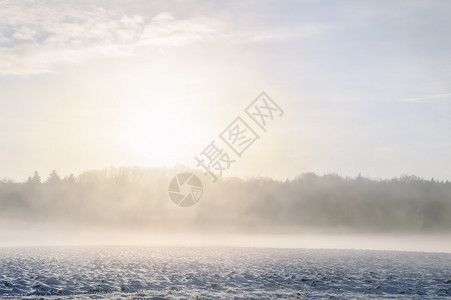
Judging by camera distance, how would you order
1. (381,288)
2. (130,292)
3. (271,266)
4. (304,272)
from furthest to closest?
1. (271,266)
2. (304,272)
3. (381,288)
4. (130,292)

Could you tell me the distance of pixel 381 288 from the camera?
4738 centimetres

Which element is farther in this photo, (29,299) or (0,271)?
(0,271)

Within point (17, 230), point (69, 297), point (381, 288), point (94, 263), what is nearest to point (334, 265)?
point (381, 288)

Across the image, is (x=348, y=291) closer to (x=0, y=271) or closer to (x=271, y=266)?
(x=271, y=266)

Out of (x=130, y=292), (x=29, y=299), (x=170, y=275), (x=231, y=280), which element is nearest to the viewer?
(x=29, y=299)

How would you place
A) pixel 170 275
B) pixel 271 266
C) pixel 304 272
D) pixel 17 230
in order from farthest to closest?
pixel 17 230
pixel 271 266
pixel 304 272
pixel 170 275

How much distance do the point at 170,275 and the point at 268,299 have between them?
19833 mm

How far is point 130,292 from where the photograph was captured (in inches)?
1679

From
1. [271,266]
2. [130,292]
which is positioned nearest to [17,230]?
[271,266]

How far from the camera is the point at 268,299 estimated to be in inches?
1550

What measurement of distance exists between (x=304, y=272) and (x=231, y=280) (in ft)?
47.0

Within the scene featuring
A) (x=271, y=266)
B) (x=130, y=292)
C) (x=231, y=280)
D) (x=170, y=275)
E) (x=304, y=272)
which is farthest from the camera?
(x=271, y=266)

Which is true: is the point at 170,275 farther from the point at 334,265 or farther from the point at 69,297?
Answer: the point at 334,265

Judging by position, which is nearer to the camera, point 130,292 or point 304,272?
point 130,292
